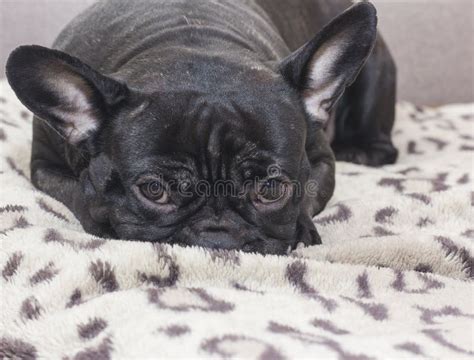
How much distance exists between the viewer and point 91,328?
1.15 meters

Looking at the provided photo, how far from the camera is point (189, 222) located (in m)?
1.52

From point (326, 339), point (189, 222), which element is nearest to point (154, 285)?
point (189, 222)

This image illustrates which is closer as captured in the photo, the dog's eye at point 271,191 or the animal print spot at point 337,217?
the dog's eye at point 271,191

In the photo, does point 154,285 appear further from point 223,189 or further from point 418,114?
point 418,114

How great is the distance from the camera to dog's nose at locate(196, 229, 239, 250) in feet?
4.83

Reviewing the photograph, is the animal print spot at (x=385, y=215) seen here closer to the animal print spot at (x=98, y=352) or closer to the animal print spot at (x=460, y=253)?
the animal print spot at (x=460, y=253)

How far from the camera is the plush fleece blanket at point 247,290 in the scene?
107 centimetres

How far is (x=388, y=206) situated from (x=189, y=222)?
57cm

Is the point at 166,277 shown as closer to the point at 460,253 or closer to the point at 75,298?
the point at 75,298

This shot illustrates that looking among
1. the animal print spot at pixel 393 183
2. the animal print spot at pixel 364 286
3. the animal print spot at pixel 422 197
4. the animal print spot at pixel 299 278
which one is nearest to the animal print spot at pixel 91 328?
the animal print spot at pixel 299 278

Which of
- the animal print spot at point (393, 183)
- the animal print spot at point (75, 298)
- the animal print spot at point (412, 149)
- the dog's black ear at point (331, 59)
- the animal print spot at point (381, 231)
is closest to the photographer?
the animal print spot at point (75, 298)

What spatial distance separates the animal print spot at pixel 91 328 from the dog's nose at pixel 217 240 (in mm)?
359

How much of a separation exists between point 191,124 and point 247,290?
360 mm

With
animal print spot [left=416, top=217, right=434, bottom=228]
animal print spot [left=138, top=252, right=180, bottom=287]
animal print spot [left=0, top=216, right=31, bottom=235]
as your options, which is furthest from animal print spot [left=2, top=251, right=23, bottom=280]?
animal print spot [left=416, top=217, right=434, bottom=228]
